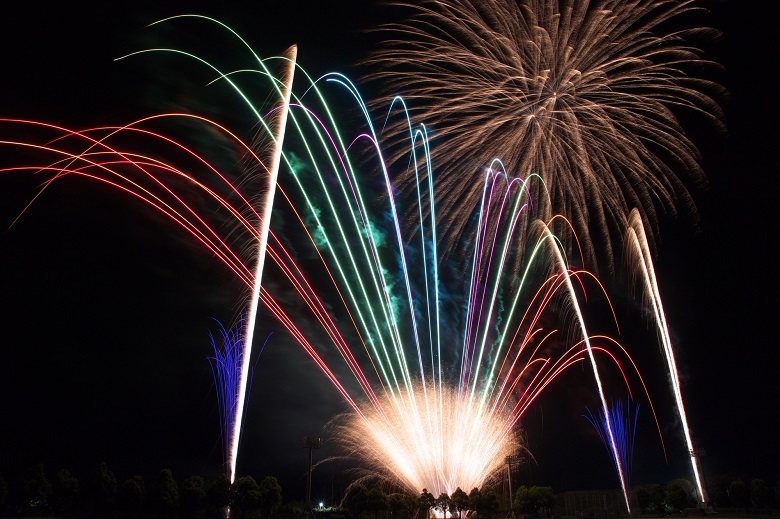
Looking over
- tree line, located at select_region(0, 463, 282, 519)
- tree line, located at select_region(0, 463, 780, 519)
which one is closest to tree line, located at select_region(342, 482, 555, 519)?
tree line, located at select_region(0, 463, 780, 519)

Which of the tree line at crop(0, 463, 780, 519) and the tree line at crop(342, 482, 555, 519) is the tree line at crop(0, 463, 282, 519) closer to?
the tree line at crop(0, 463, 780, 519)

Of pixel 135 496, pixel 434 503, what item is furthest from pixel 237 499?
pixel 434 503

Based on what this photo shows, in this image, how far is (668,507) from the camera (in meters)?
45.2

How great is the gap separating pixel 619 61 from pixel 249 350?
21295mm

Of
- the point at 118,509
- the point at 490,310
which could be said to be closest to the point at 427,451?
the point at 490,310

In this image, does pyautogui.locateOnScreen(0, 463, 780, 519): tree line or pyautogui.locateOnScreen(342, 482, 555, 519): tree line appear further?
pyautogui.locateOnScreen(342, 482, 555, 519): tree line

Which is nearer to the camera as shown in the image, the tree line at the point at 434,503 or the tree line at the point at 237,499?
the tree line at the point at 237,499

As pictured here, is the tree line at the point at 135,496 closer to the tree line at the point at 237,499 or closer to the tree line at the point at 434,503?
the tree line at the point at 237,499

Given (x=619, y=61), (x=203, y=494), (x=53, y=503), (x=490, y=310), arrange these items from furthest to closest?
1. (x=53, y=503)
2. (x=203, y=494)
3. (x=490, y=310)
4. (x=619, y=61)

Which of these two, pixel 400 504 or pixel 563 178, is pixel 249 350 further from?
pixel 400 504

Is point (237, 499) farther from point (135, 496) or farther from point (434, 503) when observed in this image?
point (434, 503)

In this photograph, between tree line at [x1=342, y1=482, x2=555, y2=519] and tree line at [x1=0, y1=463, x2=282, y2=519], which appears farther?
tree line at [x1=342, y1=482, x2=555, y2=519]

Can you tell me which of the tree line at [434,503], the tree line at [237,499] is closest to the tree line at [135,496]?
the tree line at [237,499]

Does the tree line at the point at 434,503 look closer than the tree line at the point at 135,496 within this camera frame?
No
